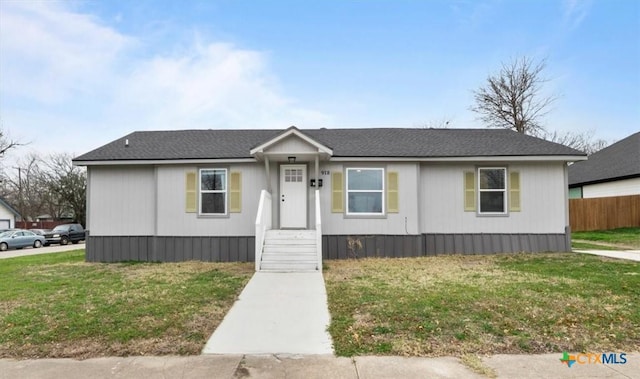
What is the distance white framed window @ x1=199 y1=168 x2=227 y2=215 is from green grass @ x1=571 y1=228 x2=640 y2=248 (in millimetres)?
14155

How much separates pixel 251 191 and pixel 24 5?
9.14 meters

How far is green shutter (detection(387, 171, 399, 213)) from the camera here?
35.4 feet

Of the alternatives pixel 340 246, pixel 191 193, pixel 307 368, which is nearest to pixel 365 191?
pixel 340 246

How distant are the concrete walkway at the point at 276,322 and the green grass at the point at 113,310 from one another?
21 cm

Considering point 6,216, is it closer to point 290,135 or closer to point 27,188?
point 27,188

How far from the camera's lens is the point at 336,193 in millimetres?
10922

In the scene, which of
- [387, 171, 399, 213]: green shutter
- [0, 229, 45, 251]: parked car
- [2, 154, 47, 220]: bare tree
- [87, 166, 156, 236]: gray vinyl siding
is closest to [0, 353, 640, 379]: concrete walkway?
[387, 171, 399, 213]: green shutter

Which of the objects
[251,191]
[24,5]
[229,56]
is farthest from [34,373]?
[229,56]

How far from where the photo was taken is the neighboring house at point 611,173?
18.7m

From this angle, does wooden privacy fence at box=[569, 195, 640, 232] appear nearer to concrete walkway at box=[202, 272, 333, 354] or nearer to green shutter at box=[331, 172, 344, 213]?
green shutter at box=[331, 172, 344, 213]

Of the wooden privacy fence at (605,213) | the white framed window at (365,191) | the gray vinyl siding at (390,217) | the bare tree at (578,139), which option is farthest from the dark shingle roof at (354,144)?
the bare tree at (578,139)

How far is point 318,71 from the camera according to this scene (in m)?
16.2

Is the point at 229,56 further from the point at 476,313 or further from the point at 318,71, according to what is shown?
the point at 476,313

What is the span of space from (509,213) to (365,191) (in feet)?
14.8
